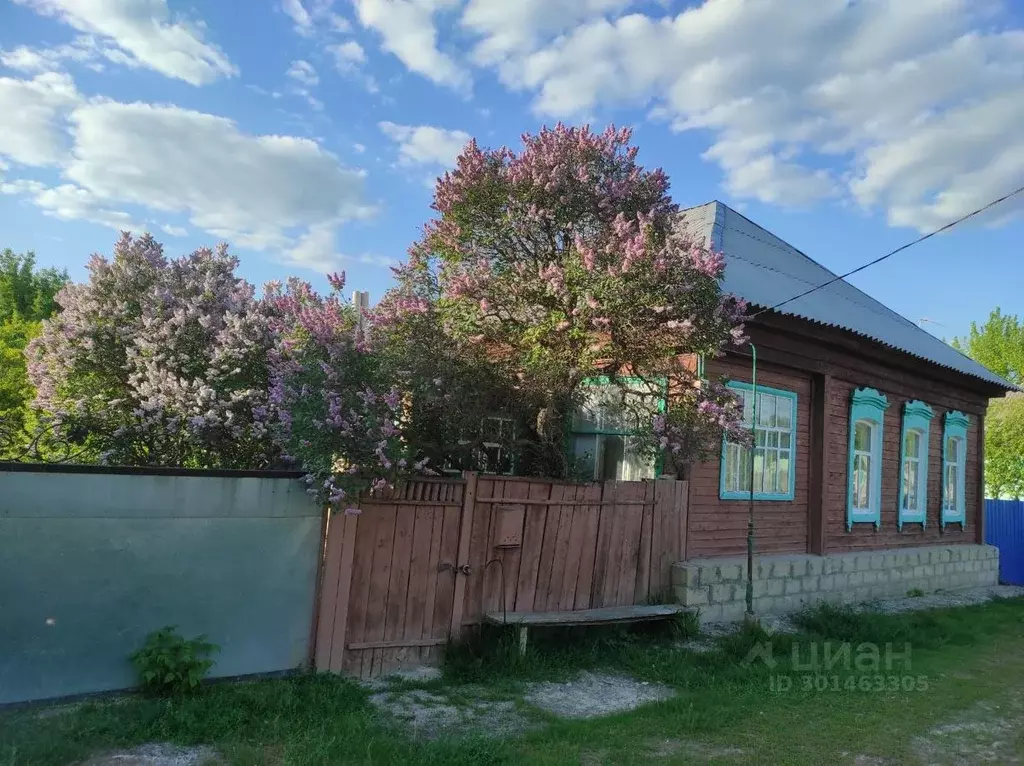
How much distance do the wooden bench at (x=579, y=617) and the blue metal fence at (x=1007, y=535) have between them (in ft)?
41.9

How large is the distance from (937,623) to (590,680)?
6.09 meters

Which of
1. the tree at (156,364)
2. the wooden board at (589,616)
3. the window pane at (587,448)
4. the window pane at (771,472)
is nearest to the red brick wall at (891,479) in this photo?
the window pane at (771,472)

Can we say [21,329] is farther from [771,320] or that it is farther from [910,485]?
[910,485]

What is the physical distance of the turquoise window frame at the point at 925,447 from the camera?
13852 mm

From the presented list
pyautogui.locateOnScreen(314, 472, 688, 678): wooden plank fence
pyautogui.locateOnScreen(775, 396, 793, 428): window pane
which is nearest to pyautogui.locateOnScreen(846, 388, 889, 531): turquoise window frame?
pyautogui.locateOnScreen(775, 396, 793, 428): window pane

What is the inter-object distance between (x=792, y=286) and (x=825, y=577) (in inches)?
169

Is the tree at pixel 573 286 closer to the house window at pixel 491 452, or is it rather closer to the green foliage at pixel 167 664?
the house window at pixel 491 452

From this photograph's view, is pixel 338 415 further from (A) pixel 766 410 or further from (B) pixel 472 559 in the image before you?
(A) pixel 766 410

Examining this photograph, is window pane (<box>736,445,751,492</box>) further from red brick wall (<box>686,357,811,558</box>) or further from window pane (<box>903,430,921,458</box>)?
window pane (<box>903,430,921,458</box>)

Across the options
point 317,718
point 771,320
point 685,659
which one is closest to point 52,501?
point 317,718

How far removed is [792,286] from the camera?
11.9m

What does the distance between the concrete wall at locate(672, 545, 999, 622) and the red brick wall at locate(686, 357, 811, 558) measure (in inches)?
9.9

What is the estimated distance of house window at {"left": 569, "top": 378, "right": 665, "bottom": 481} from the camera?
8635 millimetres

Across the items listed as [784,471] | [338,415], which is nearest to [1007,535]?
[784,471]
